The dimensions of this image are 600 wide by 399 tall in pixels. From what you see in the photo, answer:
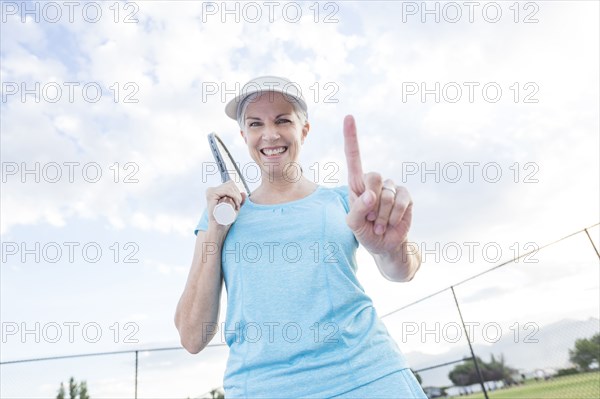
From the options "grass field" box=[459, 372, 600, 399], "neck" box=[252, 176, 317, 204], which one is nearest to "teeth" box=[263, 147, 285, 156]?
"neck" box=[252, 176, 317, 204]

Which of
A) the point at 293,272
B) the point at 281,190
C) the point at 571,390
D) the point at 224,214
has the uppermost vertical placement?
the point at 281,190

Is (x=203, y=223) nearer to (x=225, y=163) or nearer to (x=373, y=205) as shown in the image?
(x=225, y=163)

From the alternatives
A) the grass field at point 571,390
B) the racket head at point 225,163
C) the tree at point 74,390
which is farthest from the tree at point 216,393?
the grass field at point 571,390

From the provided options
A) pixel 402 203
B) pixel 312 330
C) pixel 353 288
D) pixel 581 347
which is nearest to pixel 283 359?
pixel 312 330

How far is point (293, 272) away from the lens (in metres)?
1.39

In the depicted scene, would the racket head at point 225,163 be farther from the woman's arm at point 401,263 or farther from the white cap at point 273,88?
the woman's arm at point 401,263

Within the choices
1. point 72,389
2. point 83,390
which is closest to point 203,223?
point 83,390

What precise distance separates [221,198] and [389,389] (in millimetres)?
889

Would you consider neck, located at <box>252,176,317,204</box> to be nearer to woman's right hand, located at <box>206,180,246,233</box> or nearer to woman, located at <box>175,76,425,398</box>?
woman, located at <box>175,76,425,398</box>

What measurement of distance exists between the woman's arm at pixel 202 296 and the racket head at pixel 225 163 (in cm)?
53

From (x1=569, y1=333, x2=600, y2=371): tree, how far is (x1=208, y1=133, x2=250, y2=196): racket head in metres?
20.8

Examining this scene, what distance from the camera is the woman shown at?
1188 mm

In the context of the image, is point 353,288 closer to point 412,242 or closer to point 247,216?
point 412,242

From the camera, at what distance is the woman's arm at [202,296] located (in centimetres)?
150
